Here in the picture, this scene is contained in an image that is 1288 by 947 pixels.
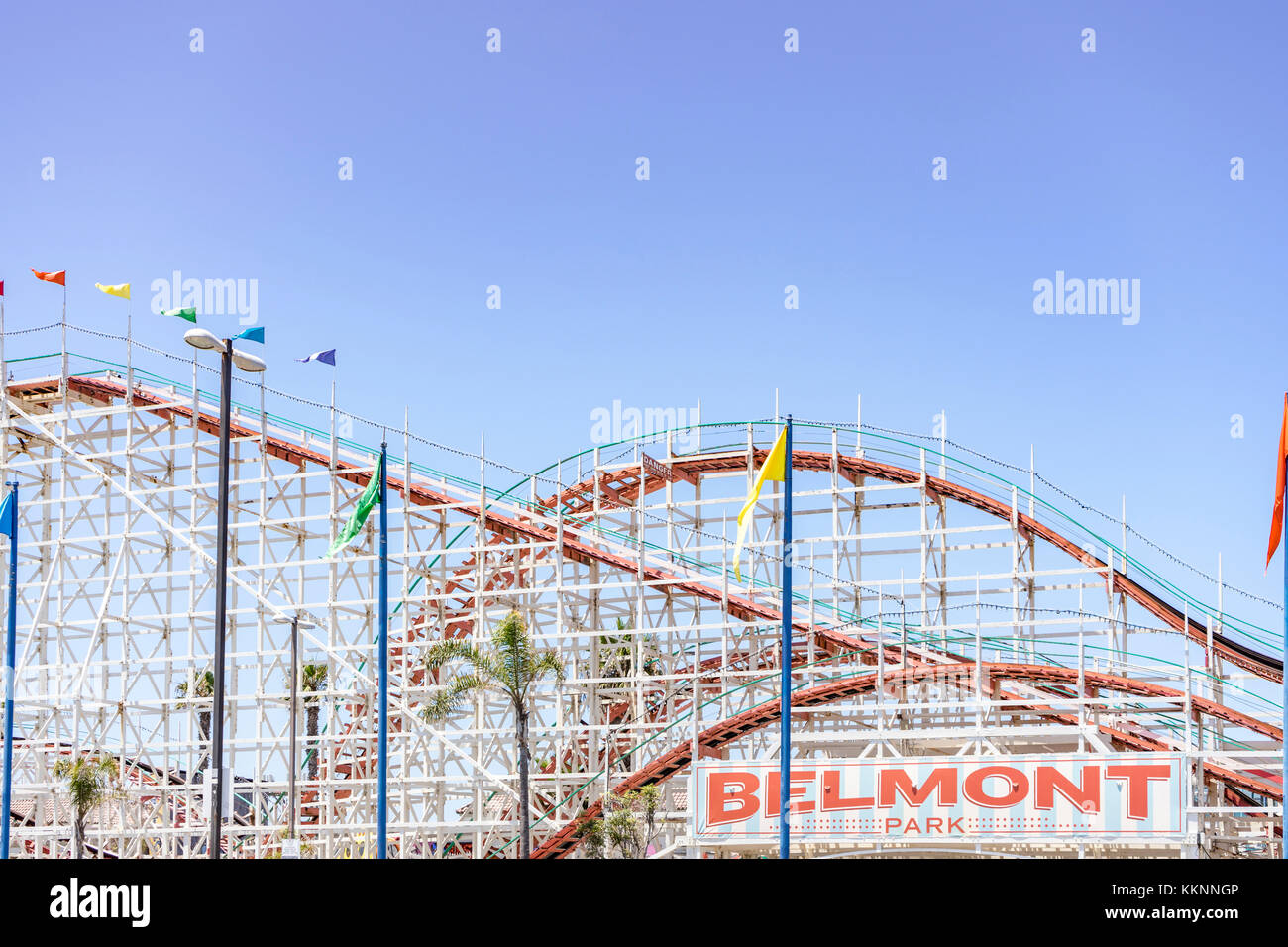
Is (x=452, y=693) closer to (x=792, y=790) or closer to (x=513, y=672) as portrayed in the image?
(x=513, y=672)

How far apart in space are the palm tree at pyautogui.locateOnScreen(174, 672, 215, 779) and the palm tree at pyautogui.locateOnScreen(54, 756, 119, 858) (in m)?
1.81

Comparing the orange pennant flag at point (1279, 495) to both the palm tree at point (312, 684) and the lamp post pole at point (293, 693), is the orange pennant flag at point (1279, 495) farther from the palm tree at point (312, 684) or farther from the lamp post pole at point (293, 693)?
the palm tree at point (312, 684)

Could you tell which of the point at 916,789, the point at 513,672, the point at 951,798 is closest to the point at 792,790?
the point at 916,789

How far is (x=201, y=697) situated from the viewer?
31.5 meters

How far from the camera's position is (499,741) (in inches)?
1202

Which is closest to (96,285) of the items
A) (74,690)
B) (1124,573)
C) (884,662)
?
(74,690)

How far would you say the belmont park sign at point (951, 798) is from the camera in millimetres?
22875

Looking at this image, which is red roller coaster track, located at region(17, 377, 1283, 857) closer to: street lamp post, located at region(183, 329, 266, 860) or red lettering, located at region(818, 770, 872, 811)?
red lettering, located at region(818, 770, 872, 811)

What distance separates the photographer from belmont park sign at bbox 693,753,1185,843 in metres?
22.9

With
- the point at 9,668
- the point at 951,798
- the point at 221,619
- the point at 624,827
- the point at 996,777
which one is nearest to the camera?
the point at 221,619

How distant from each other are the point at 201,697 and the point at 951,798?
1518cm

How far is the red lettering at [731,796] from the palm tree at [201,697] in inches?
382
